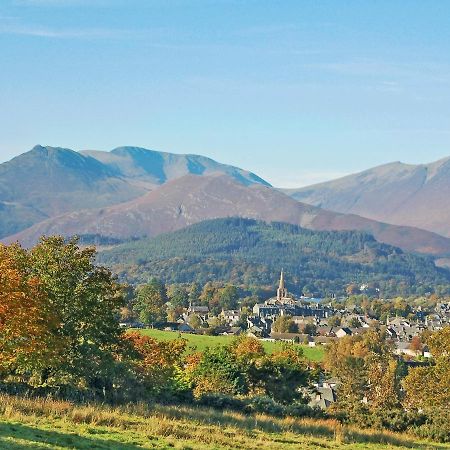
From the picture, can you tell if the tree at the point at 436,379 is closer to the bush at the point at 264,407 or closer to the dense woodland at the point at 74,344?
the dense woodland at the point at 74,344

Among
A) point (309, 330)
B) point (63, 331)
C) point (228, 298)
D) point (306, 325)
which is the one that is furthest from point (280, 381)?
point (228, 298)

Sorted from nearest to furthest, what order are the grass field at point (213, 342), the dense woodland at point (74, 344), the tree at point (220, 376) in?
the dense woodland at point (74, 344) < the tree at point (220, 376) < the grass field at point (213, 342)

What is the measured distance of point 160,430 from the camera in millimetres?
21391

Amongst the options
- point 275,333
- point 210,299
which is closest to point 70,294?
point 275,333

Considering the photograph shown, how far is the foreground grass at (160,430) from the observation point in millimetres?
18562

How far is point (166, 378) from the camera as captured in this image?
51.0 metres

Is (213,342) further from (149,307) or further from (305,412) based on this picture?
(305,412)

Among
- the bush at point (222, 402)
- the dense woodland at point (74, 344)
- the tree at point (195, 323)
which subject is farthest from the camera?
the tree at point (195, 323)

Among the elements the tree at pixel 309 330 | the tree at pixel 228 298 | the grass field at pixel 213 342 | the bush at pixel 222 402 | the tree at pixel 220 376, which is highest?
the bush at pixel 222 402

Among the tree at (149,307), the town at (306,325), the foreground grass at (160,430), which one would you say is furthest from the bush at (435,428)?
the tree at (149,307)

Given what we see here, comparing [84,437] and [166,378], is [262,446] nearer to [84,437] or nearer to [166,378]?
[84,437]

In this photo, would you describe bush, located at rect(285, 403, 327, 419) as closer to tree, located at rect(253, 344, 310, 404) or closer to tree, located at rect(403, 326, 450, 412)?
tree, located at rect(403, 326, 450, 412)

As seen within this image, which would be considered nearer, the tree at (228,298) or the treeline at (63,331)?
the treeline at (63,331)

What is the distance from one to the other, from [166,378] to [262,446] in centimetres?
3021
